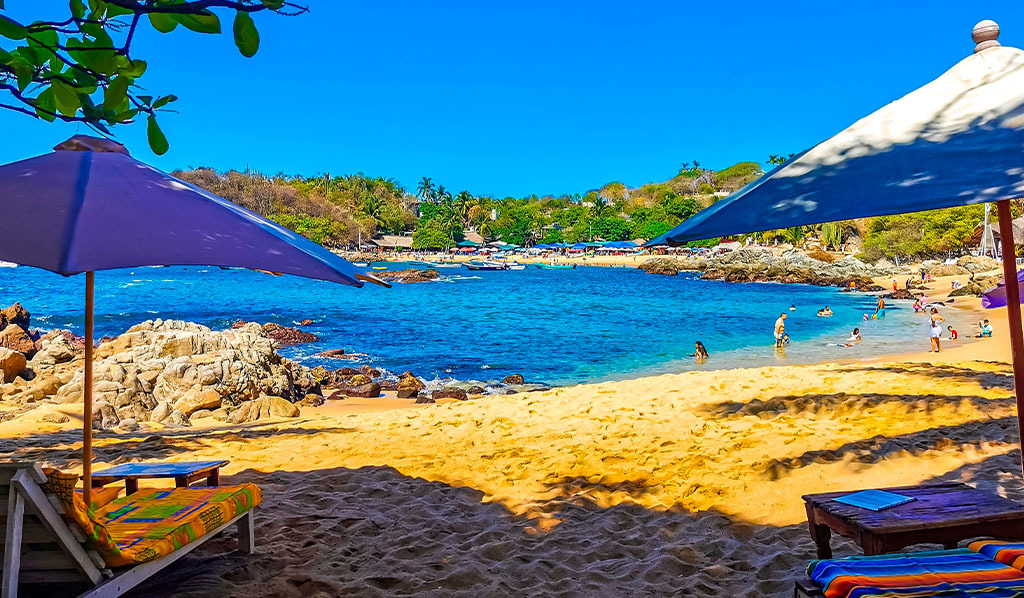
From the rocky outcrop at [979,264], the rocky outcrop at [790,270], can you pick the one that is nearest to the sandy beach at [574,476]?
the rocky outcrop at [979,264]

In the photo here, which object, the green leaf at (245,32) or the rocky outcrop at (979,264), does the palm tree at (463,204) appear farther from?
the green leaf at (245,32)

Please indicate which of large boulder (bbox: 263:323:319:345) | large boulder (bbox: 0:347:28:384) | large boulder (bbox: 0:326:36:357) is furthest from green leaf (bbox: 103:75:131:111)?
large boulder (bbox: 263:323:319:345)

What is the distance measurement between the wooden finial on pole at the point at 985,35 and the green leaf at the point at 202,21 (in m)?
2.76

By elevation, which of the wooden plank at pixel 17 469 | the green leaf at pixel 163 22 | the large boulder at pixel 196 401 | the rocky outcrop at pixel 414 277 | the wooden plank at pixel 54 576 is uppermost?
the rocky outcrop at pixel 414 277

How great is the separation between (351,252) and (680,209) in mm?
44591

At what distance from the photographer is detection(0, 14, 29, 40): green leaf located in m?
1.72

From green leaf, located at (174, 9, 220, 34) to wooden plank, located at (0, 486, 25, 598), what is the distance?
156cm

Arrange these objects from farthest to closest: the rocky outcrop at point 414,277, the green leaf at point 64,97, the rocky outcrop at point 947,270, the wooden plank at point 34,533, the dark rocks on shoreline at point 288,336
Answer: the rocky outcrop at point 414,277 → the rocky outcrop at point 947,270 → the dark rocks on shoreline at point 288,336 → the wooden plank at point 34,533 → the green leaf at point 64,97

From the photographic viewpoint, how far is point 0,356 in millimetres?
11664

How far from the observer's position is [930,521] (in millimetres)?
2652

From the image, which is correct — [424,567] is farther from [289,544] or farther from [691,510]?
[691,510]

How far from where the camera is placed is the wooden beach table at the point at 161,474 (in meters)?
3.79

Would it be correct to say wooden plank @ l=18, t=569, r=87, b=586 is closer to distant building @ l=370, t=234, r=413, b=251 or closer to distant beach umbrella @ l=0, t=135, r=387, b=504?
distant beach umbrella @ l=0, t=135, r=387, b=504

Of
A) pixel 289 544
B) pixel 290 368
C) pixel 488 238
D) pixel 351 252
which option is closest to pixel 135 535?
pixel 289 544
